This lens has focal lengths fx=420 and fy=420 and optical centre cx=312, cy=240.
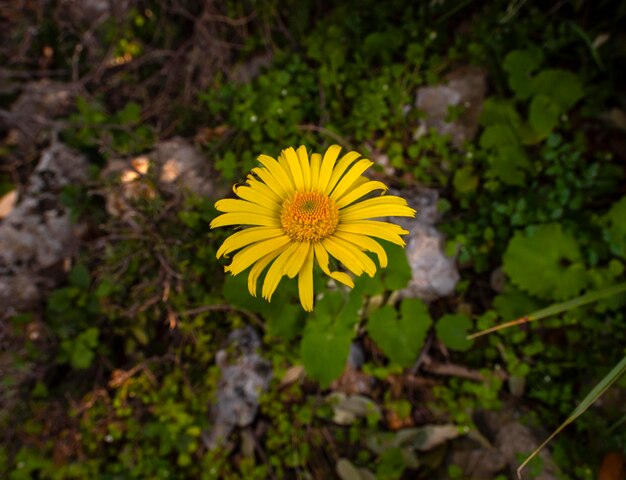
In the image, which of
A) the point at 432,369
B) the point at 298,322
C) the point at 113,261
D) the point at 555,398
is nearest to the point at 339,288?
the point at 298,322

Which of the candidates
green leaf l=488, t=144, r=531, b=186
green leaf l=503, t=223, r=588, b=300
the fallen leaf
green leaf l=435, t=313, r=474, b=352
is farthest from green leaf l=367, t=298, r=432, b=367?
the fallen leaf

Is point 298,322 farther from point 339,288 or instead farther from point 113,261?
point 113,261

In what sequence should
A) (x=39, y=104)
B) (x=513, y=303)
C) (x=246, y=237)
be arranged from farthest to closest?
(x=39, y=104) → (x=513, y=303) → (x=246, y=237)

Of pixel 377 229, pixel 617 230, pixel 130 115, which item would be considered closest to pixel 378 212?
pixel 377 229

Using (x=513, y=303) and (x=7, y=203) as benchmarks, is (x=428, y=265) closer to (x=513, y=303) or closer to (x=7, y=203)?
(x=513, y=303)

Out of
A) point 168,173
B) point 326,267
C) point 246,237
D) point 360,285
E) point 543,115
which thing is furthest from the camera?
point 168,173

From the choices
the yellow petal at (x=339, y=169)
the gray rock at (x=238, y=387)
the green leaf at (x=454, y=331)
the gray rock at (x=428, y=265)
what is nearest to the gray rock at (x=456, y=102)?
the gray rock at (x=428, y=265)
